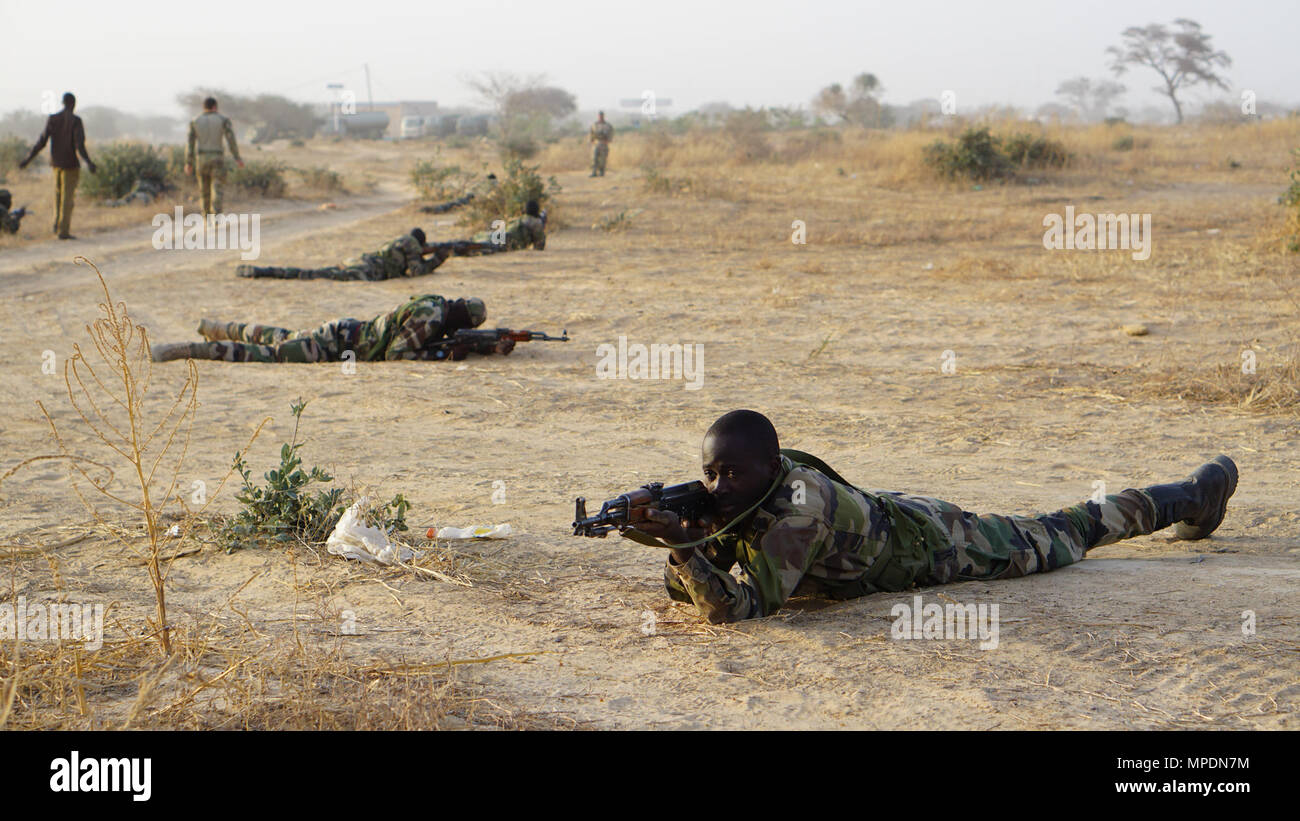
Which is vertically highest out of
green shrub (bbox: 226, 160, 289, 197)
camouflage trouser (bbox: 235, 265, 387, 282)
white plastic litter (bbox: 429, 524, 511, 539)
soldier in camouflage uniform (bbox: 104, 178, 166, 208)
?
green shrub (bbox: 226, 160, 289, 197)

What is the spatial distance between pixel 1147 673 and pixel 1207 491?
153 cm

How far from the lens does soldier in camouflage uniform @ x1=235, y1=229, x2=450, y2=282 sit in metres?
11.1

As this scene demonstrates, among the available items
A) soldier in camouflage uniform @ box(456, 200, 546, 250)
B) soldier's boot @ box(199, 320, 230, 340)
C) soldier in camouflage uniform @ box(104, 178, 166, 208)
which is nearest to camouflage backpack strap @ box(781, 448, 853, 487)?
soldier's boot @ box(199, 320, 230, 340)

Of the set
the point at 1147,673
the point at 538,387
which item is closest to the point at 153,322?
the point at 538,387

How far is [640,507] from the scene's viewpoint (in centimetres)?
301

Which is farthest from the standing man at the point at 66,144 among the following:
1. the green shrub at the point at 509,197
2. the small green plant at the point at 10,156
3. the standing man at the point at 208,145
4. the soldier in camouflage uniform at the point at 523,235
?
the small green plant at the point at 10,156

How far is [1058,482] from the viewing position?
17.3 feet

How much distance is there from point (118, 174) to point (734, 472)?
17625 mm

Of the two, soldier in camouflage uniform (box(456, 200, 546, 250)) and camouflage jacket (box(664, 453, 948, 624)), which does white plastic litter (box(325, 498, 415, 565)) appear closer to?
camouflage jacket (box(664, 453, 948, 624))

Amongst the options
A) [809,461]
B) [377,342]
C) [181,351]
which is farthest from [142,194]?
[809,461]

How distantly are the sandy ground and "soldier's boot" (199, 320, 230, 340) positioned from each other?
1.31 ft

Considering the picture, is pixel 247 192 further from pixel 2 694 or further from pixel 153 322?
pixel 2 694

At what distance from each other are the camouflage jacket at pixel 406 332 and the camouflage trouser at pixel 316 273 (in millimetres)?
3405
